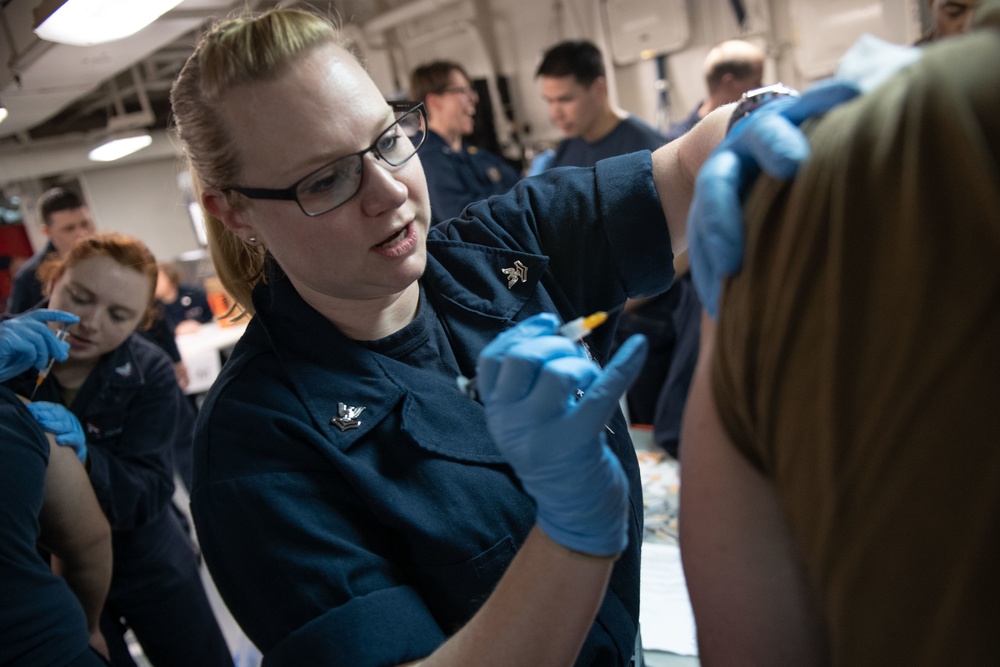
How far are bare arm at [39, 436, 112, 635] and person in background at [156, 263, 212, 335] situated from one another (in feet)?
10.7

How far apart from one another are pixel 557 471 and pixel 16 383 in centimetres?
184

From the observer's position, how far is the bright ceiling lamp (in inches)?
97.7

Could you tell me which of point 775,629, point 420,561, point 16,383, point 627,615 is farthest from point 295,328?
point 16,383

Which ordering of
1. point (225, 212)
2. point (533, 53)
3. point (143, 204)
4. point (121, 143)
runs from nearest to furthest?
1. point (225, 212)
2. point (121, 143)
3. point (533, 53)
4. point (143, 204)

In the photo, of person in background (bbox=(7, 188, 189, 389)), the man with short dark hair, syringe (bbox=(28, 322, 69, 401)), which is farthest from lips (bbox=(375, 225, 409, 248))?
the man with short dark hair

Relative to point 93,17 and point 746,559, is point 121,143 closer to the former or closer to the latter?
point 93,17

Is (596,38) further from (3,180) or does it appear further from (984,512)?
(3,180)

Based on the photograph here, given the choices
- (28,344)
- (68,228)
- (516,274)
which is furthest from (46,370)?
(68,228)

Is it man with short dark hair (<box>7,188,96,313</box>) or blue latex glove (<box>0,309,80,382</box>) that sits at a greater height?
man with short dark hair (<box>7,188,96,313</box>)

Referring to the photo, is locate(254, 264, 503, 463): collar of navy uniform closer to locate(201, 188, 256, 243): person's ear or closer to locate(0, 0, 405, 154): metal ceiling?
locate(201, 188, 256, 243): person's ear

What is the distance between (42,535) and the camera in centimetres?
184

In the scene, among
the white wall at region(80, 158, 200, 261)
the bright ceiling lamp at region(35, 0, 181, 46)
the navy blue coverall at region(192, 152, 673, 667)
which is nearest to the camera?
the navy blue coverall at region(192, 152, 673, 667)

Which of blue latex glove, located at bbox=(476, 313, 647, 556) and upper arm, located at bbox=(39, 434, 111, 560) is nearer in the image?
blue latex glove, located at bbox=(476, 313, 647, 556)

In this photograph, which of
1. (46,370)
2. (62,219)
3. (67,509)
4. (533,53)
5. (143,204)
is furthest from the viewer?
(143,204)
